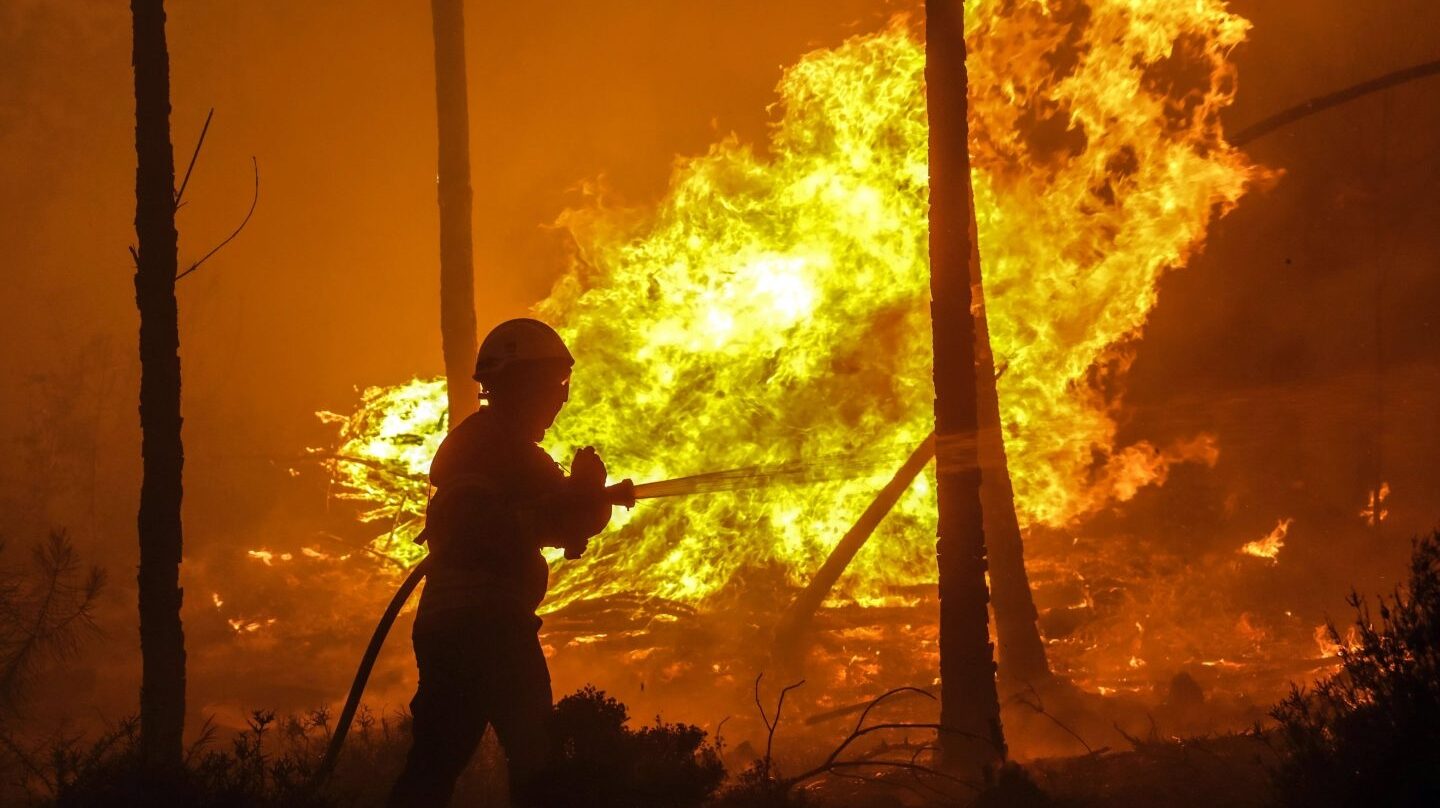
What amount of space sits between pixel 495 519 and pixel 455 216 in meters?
7.19

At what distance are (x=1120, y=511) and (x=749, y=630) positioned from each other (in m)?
6.30

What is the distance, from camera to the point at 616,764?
14.6 feet

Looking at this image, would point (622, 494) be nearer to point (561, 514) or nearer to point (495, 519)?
point (561, 514)

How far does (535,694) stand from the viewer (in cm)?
431

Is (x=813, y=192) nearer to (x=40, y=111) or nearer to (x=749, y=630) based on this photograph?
(x=749, y=630)

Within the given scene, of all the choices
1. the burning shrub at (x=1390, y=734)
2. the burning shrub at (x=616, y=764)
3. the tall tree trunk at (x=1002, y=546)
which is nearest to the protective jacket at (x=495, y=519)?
the burning shrub at (x=616, y=764)

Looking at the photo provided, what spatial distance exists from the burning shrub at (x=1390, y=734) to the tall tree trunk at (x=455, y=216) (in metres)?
7.91

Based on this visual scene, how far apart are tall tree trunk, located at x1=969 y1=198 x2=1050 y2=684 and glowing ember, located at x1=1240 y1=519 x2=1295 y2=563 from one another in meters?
4.58

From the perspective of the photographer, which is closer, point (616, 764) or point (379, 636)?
point (616, 764)

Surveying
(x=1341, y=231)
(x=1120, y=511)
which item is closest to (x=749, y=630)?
(x=1120, y=511)

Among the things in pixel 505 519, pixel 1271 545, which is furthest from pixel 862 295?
pixel 505 519

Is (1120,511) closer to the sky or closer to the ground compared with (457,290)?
closer to the ground

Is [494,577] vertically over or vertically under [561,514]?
under

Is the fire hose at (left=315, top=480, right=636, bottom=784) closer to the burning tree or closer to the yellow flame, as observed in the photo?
the burning tree
